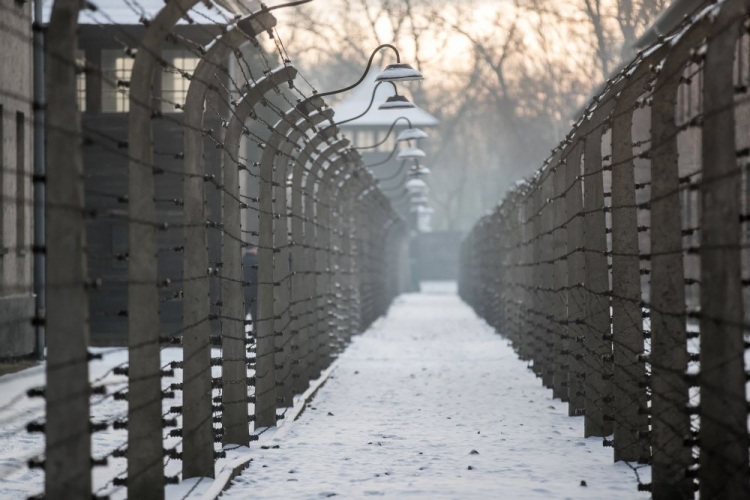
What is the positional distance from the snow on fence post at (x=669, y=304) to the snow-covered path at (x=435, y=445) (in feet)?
1.46

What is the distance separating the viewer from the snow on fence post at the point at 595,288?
25.5ft

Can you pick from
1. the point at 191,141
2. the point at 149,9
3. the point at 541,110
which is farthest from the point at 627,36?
the point at 191,141

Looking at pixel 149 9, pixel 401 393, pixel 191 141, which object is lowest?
pixel 401 393

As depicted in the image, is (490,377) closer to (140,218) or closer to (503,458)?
(503,458)

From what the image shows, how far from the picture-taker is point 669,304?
5.62 metres

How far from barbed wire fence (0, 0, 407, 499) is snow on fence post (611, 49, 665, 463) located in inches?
82.3

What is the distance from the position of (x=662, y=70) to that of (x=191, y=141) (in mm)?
2374

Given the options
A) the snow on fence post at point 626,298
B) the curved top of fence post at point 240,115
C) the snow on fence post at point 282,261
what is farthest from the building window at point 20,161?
the snow on fence post at point 626,298

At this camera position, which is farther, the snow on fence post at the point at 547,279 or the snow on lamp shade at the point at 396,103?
the snow on lamp shade at the point at 396,103

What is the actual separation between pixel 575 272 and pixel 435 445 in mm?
1753

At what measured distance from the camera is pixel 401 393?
11484mm

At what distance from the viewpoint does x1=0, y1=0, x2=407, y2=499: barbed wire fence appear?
4.20 meters

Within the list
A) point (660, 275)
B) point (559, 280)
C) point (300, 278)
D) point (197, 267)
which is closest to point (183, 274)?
point (197, 267)

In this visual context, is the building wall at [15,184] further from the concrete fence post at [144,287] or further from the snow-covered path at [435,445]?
the concrete fence post at [144,287]
